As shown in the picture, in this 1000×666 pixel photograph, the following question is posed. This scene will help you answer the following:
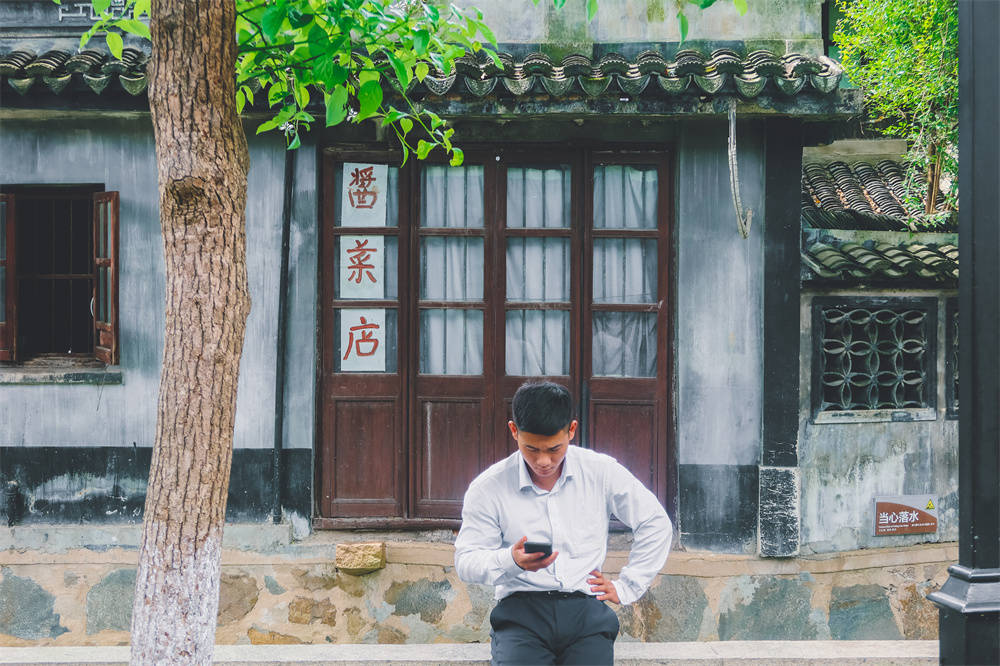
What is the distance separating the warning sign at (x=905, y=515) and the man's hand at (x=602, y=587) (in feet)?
14.3

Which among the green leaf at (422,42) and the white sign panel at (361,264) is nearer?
the green leaf at (422,42)

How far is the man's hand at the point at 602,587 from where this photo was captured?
335 centimetres

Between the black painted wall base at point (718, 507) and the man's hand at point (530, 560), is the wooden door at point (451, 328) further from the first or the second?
the man's hand at point (530, 560)

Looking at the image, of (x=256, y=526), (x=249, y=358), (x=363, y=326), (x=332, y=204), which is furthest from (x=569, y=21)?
(x=256, y=526)

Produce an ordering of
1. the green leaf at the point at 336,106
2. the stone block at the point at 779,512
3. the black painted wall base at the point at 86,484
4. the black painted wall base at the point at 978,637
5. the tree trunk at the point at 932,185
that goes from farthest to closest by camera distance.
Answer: the tree trunk at the point at 932,185 < the black painted wall base at the point at 86,484 < the stone block at the point at 779,512 < the green leaf at the point at 336,106 < the black painted wall base at the point at 978,637

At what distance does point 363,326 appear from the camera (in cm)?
696

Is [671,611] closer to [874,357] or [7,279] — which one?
[874,357]

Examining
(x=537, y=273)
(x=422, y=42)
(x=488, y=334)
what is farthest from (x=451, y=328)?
(x=422, y=42)

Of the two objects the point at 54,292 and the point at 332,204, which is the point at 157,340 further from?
the point at 332,204

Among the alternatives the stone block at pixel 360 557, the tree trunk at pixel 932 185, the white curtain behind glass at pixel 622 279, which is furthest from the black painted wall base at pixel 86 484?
the tree trunk at pixel 932 185

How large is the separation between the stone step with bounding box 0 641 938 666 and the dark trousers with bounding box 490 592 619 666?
177 centimetres

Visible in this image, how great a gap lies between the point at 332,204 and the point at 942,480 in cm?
548

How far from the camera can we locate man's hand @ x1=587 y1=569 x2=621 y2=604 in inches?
132

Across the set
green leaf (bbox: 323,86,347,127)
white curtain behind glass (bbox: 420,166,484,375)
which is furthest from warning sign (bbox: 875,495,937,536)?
green leaf (bbox: 323,86,347,127)
